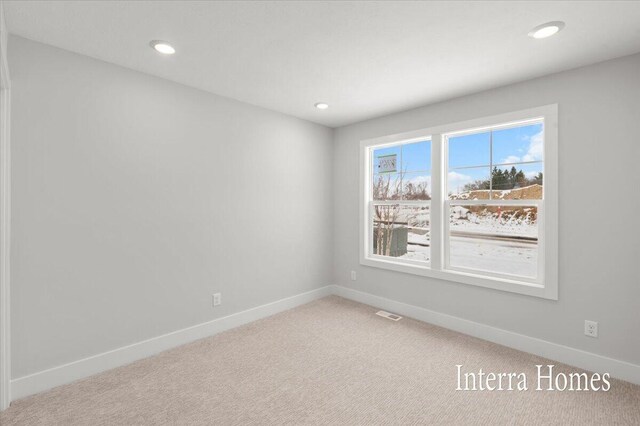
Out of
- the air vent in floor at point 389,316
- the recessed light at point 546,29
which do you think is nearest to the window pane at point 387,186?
the air vent in floor at point 389,316

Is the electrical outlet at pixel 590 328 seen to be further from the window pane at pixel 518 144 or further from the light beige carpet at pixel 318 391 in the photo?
the window pane at pixel 518 144

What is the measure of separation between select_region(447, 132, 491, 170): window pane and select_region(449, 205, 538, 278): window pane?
1.55ft

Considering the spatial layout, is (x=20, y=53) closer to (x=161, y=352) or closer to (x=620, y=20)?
(x=161, y=352)

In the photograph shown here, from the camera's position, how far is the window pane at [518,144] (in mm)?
2850

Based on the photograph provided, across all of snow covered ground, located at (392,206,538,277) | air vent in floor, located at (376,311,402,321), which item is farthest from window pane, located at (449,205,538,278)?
air vent in floor, located at (376,311,402,321)

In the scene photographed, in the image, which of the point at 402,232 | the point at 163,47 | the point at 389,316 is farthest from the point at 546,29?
the point at 389,316

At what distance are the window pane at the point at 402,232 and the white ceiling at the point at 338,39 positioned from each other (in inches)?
59.0

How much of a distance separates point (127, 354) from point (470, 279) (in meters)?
3.24

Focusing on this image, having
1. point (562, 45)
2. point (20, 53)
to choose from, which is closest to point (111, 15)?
point (20, 53)

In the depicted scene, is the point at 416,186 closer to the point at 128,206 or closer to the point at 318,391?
the point at 318,391

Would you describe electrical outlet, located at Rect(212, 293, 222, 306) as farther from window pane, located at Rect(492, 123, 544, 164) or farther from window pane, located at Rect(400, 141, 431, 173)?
window pane, located at Rect(492, 123, 544, 164)

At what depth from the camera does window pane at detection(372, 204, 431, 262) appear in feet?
12.2

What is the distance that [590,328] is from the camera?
249cm

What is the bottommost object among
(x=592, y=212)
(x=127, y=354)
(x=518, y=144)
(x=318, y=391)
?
(x=318, y=391)
